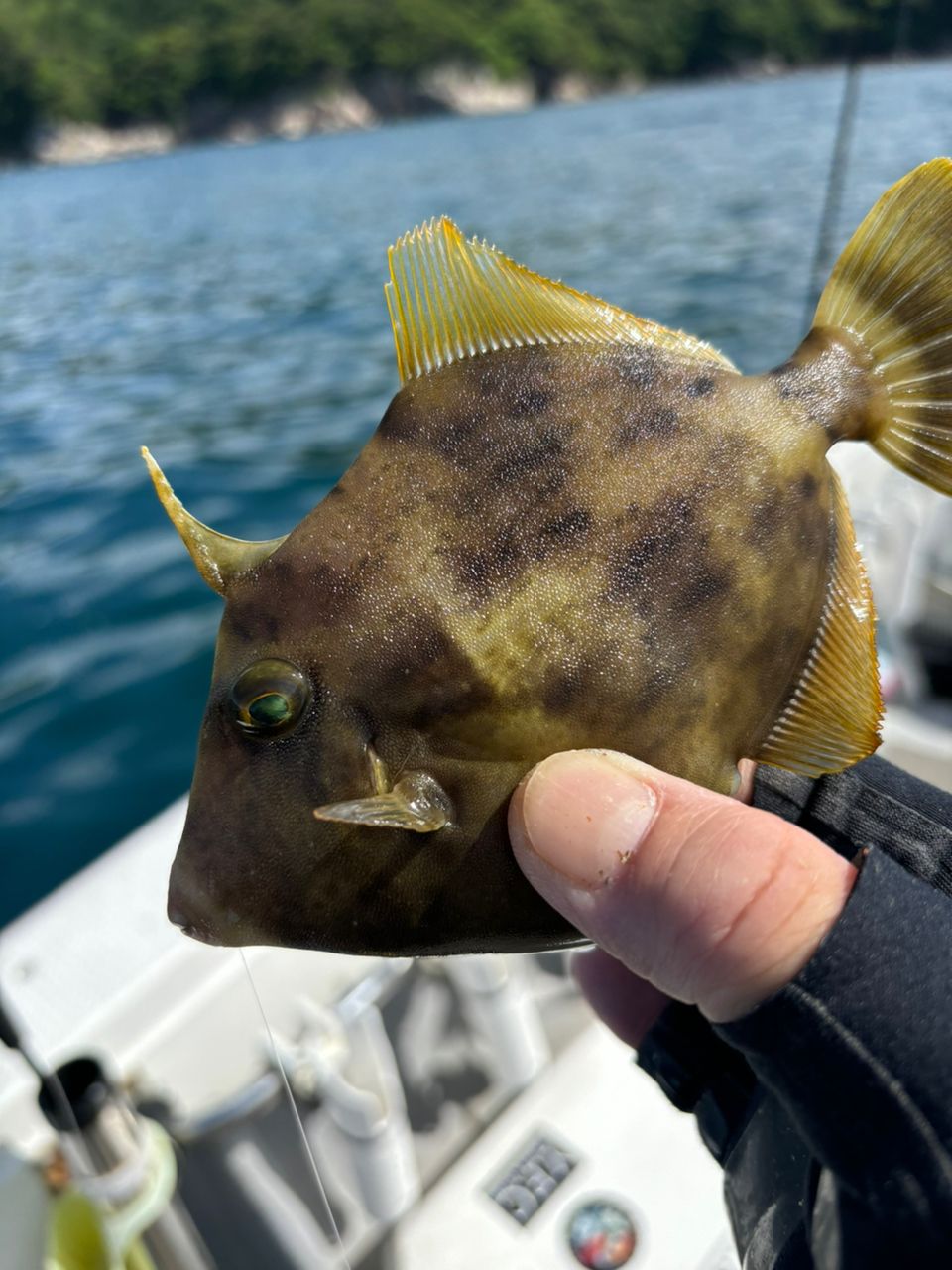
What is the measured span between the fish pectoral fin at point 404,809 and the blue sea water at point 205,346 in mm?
4627

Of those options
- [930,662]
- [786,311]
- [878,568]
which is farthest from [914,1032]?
[786,311]

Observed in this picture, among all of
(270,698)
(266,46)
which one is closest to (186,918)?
(270,698)

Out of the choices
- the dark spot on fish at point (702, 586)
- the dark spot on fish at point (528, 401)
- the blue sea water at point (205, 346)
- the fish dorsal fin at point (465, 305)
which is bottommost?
the blue sea water at point (205, 346)

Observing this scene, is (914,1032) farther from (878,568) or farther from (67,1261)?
(878,568)

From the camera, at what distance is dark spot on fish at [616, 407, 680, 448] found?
145 centimetres

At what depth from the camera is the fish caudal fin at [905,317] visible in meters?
1.55

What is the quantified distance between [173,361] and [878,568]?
11.6 meters

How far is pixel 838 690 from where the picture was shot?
1.58 metres

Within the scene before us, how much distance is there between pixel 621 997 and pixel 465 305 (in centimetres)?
171

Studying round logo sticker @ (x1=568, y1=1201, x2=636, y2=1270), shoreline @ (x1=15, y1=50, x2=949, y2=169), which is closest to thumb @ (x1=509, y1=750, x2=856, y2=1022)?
round logo sticker @ (x1=568, y1=1201, x2=636, y2=1270)

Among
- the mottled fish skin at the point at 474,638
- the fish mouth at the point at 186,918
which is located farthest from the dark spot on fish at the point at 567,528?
the fish mouth at the point at 186,918

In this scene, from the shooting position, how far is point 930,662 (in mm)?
4762

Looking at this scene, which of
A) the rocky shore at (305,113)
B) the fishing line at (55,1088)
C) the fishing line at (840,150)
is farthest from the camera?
the rocky shore at (305,113)

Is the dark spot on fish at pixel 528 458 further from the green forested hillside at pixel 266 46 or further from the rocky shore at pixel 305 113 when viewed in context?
the rocky shore at pixel 305 113
